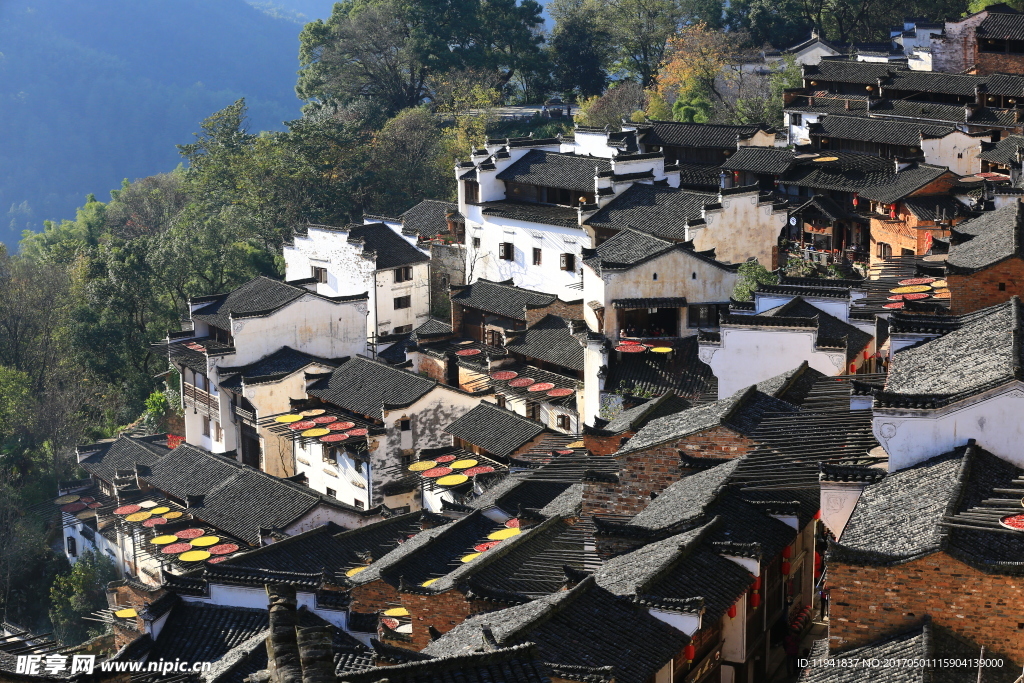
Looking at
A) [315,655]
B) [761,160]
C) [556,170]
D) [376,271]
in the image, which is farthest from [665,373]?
[315,655]

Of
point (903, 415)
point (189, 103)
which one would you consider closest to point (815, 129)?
point (903, 415)

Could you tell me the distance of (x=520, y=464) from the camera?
106ft

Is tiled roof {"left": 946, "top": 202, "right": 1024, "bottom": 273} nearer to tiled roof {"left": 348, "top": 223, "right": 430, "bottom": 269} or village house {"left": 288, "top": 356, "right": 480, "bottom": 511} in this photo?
village house {"left": 288, "top": 356, "right": 480, "bottom": 511}

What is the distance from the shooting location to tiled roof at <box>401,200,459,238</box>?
52.2 m

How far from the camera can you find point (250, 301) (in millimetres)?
44906

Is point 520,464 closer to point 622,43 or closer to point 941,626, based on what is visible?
point 941,626

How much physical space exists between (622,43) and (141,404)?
1475 inches

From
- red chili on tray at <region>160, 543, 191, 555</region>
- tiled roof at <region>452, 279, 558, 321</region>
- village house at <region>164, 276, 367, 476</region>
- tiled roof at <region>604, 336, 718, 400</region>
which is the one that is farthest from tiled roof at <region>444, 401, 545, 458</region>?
red chili on tray at <region>160, 543, 191, 555</region>

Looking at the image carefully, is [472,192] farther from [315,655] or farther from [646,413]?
[315,655]

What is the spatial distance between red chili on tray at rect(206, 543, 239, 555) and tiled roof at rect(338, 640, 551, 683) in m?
20.8

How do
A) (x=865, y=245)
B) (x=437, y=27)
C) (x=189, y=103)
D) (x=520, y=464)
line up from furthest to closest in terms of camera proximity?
(x=189, y=103) → (x=437, y=27) → (x=865, y=245) → (x=520, y=464)

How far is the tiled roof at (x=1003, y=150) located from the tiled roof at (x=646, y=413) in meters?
21.2

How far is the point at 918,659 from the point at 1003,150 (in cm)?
3507

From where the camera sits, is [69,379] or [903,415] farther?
[69,379]
